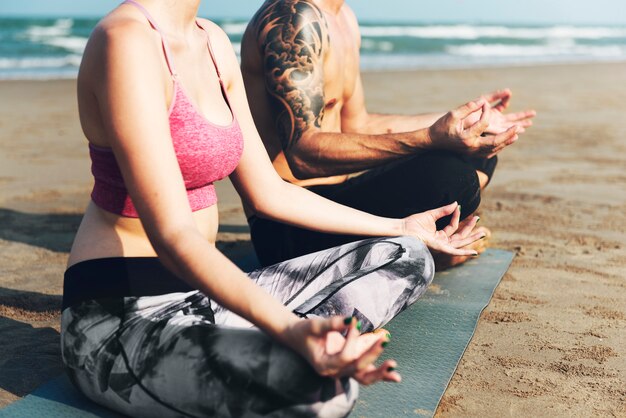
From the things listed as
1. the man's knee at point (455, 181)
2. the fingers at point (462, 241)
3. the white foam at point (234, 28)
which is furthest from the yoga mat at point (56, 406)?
the white foam at point (234, 28)

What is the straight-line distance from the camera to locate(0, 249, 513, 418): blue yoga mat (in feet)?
7.35

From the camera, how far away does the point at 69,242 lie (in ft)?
13.9

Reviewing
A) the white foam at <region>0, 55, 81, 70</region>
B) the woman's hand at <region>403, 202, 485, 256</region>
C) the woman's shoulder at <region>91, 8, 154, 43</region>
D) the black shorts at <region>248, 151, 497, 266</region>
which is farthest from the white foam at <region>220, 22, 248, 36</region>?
the woman's shoulder at <region>91, 8, 154, 43</region>

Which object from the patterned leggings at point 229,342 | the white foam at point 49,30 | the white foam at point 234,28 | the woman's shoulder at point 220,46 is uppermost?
the woman's shoulder at point 220,46

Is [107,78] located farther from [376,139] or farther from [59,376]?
[376,139]

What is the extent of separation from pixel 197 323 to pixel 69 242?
8.12 feet

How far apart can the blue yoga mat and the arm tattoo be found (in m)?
0.80

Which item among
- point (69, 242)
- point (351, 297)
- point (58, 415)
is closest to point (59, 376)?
point (58, 415)

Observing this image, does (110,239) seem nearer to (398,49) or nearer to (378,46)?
(398,49)

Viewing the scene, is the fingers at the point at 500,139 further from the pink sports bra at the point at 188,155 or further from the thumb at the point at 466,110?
the pink sports bra at the point at 188,155

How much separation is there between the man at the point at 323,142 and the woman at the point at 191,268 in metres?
0.57

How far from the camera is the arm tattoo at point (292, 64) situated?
318 centimetres

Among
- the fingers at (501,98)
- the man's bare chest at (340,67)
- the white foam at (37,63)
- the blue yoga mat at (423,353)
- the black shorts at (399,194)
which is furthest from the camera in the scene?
the white foam at (37,63)

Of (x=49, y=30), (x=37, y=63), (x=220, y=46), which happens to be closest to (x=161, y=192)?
(x=220, y=46)
